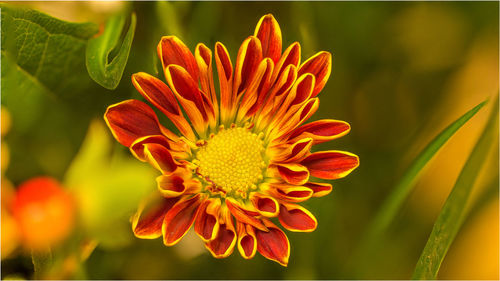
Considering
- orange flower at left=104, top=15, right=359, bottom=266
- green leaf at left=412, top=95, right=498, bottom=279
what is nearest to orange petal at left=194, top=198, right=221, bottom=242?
orange flower at left=104, top=15, right=359, bottom=266

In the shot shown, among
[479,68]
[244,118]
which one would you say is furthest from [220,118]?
[479,68]

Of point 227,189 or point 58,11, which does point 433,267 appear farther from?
point 58,11

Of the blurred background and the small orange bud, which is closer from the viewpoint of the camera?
the small orange bud

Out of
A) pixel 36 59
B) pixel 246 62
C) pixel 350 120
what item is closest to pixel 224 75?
pixel 246 62

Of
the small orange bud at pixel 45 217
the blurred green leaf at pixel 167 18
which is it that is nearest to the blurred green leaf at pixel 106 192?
the small orange bud at pixel 45 217

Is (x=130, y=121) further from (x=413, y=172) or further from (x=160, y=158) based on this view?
(x=413, y=172)

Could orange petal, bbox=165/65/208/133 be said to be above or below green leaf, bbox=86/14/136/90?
below

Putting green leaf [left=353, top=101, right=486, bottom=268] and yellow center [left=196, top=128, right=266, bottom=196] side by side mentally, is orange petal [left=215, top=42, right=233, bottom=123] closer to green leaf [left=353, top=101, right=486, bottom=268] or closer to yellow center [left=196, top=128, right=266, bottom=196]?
yellow center [left=196, top=128, right=266, bottom=196]
